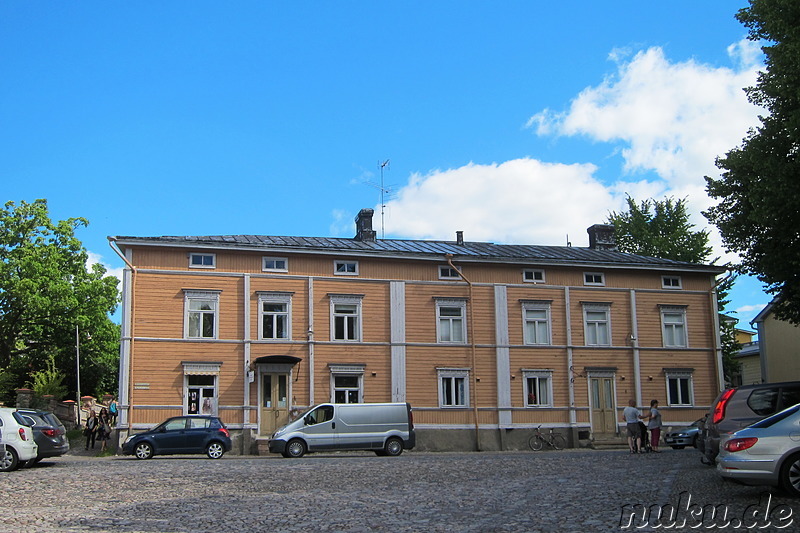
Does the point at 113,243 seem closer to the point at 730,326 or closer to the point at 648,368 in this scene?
the point at 648,368

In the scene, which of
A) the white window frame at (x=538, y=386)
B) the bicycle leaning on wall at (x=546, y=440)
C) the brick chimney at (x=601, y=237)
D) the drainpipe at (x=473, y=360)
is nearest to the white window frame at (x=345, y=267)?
the drainpipe at (x=473, y=360)

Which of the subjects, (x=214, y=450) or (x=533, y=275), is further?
(x=533, y=275)

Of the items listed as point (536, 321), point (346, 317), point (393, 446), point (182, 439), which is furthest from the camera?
point (536, 321)

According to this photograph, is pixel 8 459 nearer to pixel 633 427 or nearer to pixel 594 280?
pixel 633 427

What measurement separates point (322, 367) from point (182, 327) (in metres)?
5.67

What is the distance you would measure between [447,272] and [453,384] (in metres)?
4.73

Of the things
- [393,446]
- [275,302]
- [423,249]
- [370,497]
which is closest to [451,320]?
[423,249]

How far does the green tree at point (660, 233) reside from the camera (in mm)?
56125

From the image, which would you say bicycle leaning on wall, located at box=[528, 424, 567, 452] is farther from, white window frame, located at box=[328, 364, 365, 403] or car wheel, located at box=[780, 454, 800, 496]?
car wheel, located at box=[780, 454, 800, 496]

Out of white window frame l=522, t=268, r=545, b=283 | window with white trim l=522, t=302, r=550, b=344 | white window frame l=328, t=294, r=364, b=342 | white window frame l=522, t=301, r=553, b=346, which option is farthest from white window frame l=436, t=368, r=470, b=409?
white window frame l=522, t=268, r=545, b=283

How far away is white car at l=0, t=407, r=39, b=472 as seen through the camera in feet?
69.8

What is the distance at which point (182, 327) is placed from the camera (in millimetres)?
32875

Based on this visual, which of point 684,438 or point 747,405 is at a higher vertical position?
point 747,405

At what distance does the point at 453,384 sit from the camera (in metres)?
35.9
